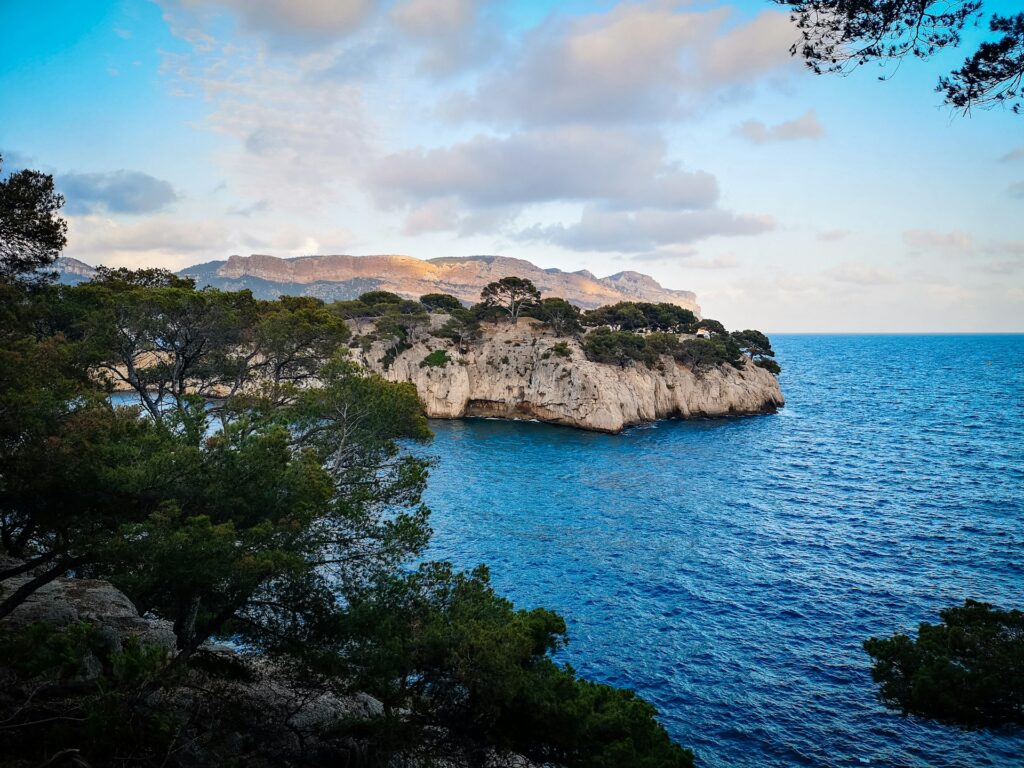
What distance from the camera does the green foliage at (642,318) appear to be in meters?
87.2

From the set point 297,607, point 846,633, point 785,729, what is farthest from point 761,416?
point 297,607

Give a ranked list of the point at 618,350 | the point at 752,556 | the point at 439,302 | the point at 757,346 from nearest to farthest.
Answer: the point at 752,556 < the point at 618,350 < the point at 757,346 < the point at 439,302

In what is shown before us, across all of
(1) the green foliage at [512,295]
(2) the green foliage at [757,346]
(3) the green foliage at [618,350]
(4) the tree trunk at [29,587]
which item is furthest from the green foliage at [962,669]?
(2) the green foliage at [757,346]

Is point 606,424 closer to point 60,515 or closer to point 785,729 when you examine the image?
point 785,729

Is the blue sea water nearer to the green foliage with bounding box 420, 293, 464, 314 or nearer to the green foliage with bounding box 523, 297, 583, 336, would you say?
the green foliage with bounding box 523, 297, 583, 336

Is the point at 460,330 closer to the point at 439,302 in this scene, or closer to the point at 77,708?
the point at 439,302

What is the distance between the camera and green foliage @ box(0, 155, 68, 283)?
12.9 metres

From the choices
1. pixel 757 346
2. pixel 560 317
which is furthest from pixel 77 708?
pixel 757 346

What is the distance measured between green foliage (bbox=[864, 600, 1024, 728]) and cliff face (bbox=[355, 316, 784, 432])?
5105cm

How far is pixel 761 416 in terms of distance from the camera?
7312 centimetres

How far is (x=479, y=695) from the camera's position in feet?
34.5

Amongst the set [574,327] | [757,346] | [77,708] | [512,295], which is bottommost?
[77,708]

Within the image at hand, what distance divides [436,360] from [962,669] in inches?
2481

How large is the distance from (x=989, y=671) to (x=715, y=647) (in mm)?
13060
